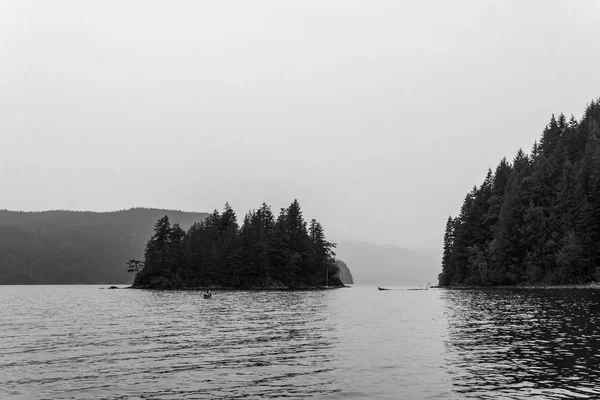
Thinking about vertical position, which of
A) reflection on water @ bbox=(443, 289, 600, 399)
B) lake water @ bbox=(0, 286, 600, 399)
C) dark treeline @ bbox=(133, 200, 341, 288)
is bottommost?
lake water @ bbox=(0, 286, 600, 399)

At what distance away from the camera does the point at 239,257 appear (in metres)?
148

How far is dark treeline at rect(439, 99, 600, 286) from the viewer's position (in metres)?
106

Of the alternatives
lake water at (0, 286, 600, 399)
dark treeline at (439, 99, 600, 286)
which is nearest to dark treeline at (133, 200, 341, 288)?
dark treeline at (439, 99, 600, 286)

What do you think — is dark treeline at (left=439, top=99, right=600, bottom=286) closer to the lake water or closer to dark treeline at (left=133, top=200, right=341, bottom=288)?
dark treeline at (left=133, top=200, right=341, bottom=288)

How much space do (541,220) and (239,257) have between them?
85.0 metres

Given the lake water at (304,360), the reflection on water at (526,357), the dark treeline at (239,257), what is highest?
the dark treeline at (239,257)

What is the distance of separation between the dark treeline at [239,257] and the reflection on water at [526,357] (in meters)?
111

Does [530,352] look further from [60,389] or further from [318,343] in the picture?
[60,389]

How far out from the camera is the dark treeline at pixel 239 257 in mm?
150125

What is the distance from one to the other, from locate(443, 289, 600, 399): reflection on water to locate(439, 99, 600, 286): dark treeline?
7136cm

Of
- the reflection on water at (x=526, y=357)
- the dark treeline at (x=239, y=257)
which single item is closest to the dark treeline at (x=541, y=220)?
the dark treeline at (x=239, y=257)

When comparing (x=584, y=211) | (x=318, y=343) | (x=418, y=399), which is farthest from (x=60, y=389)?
(x=584, y=211)

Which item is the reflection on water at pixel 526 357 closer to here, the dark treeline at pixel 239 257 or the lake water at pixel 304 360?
the lake water at pixel 304 360

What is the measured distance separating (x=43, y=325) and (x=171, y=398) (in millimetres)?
32842
